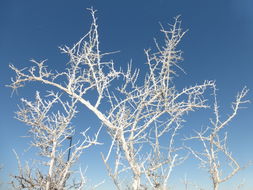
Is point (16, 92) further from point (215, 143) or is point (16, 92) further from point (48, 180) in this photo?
point (215, 143)

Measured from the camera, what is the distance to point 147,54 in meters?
4.88

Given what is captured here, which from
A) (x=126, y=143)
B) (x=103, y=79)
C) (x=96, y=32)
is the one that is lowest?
(x=126, y=143)

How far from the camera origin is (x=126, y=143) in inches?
147

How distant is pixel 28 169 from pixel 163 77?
431 centimetres

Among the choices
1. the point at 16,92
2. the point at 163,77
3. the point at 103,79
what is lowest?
the point at 163,77

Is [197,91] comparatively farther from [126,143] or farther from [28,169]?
[28,169]

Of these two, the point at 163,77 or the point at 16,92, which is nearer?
the point at 163,77

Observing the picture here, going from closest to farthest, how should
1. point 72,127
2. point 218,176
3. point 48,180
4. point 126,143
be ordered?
point 126,143 → point 48,180 → point 72,127 → point 218,176

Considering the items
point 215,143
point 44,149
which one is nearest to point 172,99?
point 44,149

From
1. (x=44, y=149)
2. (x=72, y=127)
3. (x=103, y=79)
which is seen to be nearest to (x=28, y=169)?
(x=44, y=149)

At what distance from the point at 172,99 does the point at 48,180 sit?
3647 mm

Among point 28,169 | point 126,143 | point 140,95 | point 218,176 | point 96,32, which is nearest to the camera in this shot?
point 126,143

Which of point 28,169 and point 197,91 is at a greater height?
point 28,169

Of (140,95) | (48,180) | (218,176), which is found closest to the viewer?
(140,95)
